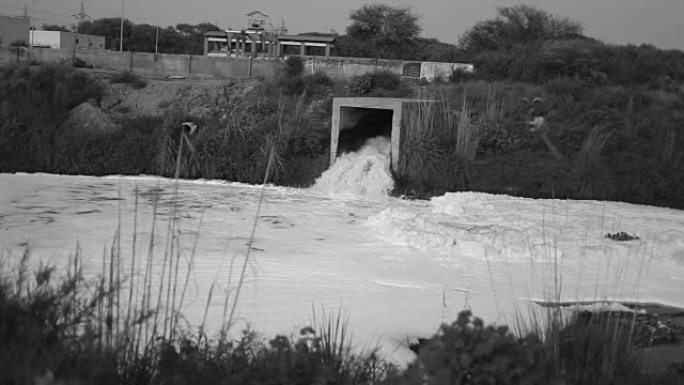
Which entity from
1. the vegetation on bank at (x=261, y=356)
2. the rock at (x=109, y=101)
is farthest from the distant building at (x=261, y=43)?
the vegetation on bank at (x=261, y=356)

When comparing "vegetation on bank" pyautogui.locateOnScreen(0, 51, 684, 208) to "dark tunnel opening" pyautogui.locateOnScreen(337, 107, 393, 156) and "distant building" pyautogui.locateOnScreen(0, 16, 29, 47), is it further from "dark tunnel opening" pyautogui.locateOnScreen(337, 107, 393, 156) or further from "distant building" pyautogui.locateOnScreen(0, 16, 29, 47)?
"distant building" pyautogui.locateOnScreen(0, 16, 29, 47)

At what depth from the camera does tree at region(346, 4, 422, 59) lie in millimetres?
50500

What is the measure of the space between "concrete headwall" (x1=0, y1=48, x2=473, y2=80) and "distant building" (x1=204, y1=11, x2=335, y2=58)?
26.9ft

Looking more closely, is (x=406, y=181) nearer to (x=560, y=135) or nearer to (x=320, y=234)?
(x=560, y=135)

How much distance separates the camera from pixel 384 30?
50969 mm

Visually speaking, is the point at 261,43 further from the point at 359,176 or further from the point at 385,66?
the point at 359,176

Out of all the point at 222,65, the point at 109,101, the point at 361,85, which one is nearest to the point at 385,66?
the point at 222,65

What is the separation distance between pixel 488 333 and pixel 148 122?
55.2 ft

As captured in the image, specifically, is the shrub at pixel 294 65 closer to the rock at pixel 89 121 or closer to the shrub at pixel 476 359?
the rock at pixel 89 121

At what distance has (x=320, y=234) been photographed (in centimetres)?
1222

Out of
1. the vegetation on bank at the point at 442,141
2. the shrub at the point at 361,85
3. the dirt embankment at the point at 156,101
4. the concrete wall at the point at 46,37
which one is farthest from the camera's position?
the concrete wall at the point at 46,37

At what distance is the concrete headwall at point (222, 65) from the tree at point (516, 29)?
15.8 m

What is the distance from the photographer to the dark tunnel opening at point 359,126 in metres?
18.8

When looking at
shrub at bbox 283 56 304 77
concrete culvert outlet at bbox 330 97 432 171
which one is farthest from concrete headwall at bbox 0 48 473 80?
concrete culvert outlet at bbox 330 97 432 171
